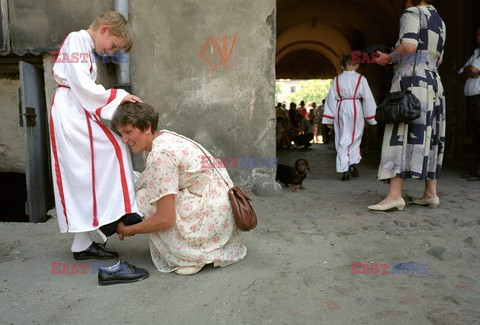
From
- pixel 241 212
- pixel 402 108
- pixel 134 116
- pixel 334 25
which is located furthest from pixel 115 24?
pixel 334 25

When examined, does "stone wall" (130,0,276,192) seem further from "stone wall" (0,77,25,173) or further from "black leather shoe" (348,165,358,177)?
"black leather shoe" (348,165,358,177)

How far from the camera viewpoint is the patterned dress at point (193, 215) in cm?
259

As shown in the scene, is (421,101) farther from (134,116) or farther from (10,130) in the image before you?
(10,130)

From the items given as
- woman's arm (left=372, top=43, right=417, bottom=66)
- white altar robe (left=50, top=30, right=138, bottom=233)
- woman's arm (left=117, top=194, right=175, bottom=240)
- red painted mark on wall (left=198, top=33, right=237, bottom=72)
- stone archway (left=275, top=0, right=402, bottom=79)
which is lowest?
woman's arm (left=117, top=194, right=175, bottom=240)

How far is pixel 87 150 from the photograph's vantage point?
2812 mm

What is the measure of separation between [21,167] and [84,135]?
9.98ft

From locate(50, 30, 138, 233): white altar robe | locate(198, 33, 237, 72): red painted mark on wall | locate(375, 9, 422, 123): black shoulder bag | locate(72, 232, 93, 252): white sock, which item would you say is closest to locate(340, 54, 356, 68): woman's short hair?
locate(198, 33, 237, 72): red painted mark on wall

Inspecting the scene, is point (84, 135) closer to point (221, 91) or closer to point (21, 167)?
point (221, 91)

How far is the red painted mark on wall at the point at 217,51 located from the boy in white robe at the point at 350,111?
2359 mm

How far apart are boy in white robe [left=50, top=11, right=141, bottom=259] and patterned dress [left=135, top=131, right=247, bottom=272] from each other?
0.25 metres

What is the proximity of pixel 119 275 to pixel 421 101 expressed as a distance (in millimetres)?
2958

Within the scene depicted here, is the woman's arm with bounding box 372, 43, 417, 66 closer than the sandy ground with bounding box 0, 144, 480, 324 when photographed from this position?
No

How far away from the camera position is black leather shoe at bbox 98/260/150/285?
8.36 ft

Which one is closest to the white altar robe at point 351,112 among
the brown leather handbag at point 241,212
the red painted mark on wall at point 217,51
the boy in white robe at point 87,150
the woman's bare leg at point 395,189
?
the woman's bare leg at point 395,189
